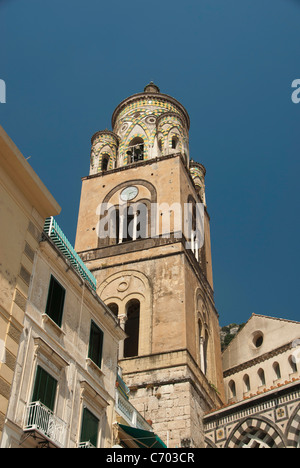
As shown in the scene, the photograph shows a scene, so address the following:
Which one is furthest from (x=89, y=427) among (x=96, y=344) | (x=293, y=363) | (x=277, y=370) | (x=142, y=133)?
(x=142, y=133)

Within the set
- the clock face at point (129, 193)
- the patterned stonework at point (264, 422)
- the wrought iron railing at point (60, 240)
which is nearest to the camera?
the wrought iron railing at point (60, 240)

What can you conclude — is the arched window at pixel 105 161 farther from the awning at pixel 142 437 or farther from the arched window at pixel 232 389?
the awning at pixel 142 437

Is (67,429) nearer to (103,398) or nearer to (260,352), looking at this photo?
(103,398)

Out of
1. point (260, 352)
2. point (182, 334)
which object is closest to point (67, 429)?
point (182, 334)

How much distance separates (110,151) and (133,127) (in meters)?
2.43

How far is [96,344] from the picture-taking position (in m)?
16.1

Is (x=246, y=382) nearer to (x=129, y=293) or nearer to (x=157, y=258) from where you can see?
(x=129, y=293)

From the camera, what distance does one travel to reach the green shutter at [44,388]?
12.8 m

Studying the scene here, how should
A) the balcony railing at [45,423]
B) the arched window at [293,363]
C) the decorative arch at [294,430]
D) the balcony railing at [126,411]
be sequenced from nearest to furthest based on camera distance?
the balcony railing at [45,423] < the balcony railing at [126,411] < the decorative arch at [294,430] < the arched window at [293,363]

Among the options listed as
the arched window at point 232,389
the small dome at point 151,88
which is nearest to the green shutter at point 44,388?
the arched window at point 232,389

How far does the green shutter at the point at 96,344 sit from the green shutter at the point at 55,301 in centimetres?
154

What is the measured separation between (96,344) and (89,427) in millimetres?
2259

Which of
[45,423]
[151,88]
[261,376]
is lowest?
[45,423]

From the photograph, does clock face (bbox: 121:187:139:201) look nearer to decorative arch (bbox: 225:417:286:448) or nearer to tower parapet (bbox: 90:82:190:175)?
tower parapet (bbox: 90:82:190:175)
